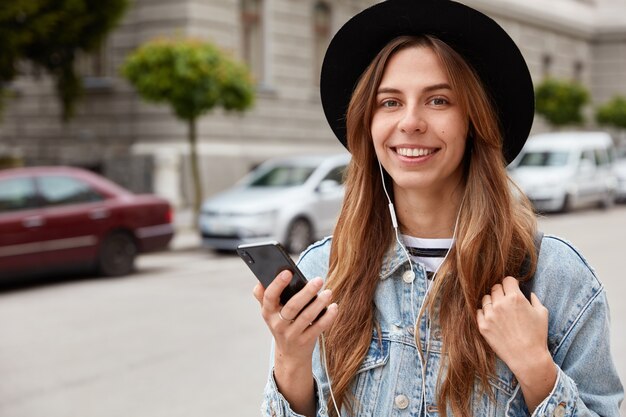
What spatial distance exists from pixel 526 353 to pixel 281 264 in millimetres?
516

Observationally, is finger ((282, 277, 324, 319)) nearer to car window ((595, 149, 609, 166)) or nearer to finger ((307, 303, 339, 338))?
finger ((307, 303, 339, 338))

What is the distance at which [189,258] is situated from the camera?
14.2 meters

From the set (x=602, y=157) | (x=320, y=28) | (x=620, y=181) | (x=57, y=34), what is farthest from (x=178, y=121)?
(x=620, y=181)

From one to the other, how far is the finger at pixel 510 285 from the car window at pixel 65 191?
10037 millimetres

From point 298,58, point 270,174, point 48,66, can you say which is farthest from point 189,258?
point 298,58

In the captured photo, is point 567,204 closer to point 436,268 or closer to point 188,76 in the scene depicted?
point 188,76

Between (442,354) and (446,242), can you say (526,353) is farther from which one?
(446,242)

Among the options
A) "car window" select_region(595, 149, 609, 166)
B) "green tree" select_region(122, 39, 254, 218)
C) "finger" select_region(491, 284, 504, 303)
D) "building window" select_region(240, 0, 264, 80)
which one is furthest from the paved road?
"building window" select_region(240, 0, 264, 80)

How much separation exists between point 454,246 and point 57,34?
57.2 feet

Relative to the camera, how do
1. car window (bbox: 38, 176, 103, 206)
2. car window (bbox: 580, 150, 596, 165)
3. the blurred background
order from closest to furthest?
1. the blurred background
2. car window (bbox: 38, 176, 103, 206)
3. car window (bbox: 580, 150, 596, 165)

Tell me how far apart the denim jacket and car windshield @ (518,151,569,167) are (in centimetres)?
2028

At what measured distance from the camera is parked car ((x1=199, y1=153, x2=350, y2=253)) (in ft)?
45.5

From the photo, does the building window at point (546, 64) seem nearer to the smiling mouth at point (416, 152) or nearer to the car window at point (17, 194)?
the car window at point (17, 194)

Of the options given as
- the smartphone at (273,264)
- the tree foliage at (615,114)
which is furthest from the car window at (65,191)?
the tree foliage at (615,114)
